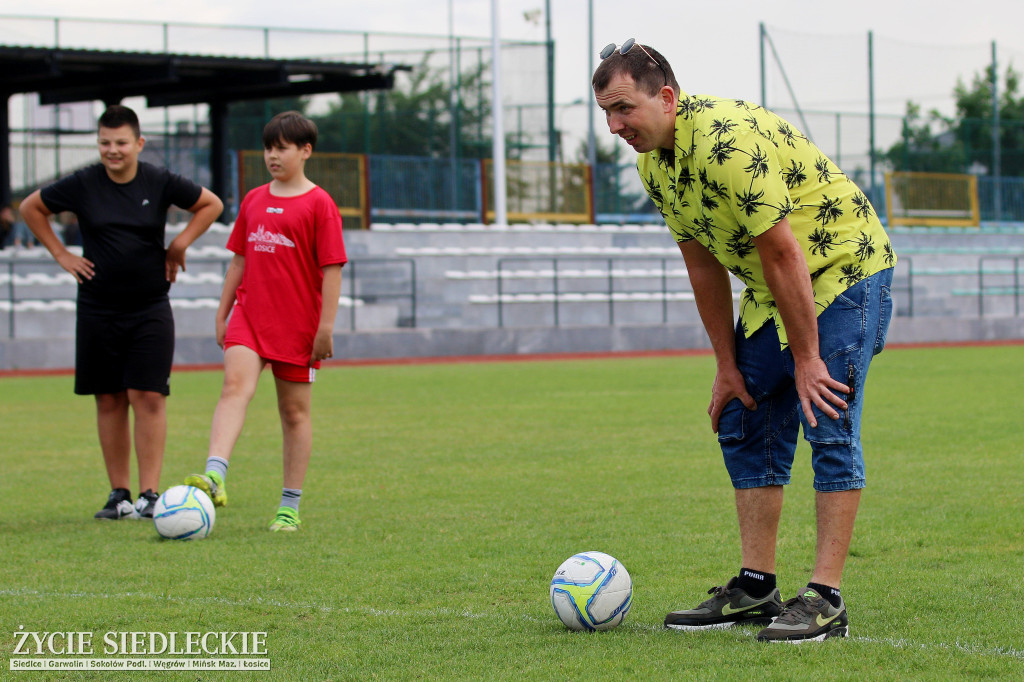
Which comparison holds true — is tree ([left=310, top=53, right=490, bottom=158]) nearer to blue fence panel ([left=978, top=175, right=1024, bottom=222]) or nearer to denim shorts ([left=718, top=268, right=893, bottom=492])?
blue fence panel ([left=978, top=175, right=1024, bottom=222])

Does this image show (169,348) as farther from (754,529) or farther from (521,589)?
(754,529)

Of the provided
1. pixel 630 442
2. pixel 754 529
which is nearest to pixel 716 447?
pixel 630 442

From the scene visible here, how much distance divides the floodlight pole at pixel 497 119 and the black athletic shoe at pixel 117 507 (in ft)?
68.5

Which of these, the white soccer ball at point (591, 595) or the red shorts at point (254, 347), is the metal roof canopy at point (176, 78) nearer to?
the red shorts at point (254, 347)

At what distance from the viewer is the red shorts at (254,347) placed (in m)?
6.05

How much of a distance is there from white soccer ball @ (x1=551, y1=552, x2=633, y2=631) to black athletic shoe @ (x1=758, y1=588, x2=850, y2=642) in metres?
0.48

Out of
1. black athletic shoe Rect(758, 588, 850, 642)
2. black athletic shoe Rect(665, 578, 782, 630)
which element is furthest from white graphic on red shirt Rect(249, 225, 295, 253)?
black athletic shoe Rect(758, 588, 850, 642)

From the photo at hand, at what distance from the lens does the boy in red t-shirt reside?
236 inches

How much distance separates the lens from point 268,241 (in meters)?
6.04

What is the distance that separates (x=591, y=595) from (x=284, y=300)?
8.99 ft

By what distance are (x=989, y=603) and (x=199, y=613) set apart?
109 inches

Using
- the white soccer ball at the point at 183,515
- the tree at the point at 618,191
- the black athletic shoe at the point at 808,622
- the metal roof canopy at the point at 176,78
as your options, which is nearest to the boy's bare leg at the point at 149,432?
the white soccer ball at the point at 183,515

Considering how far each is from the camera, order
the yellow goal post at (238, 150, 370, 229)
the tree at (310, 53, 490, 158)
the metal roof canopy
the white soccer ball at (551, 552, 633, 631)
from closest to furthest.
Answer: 1. the white soccer ball at (551, 552, 633, 631)
2. the metal roof canopy
3. the yellow goal post at (238, 150, 370, 229)
4. the tree at (310, 53, 490, 158)

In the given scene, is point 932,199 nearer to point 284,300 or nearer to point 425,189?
point 425,189
